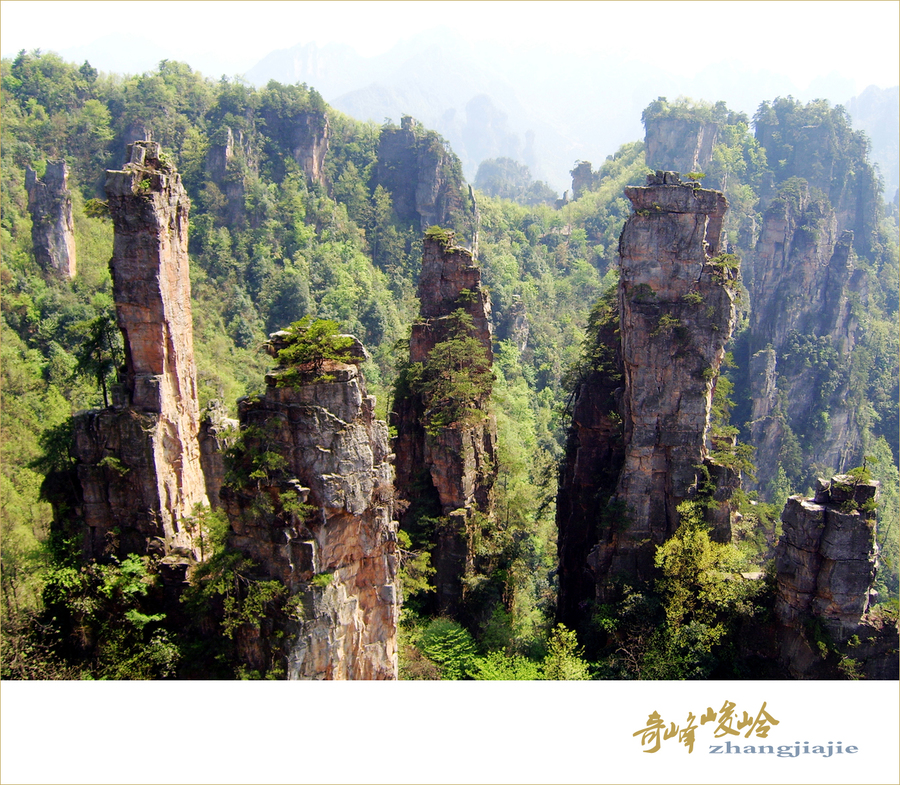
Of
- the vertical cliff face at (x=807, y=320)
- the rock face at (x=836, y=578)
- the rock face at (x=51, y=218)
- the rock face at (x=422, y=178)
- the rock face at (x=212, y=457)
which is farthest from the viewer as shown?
the rock face at (x=422, y=178)

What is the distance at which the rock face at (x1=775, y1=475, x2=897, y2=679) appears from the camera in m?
16.0

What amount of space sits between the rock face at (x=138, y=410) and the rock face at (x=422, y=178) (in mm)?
42072

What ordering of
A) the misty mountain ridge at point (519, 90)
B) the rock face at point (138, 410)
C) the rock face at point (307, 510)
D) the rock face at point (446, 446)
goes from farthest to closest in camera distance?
the misty mountain ridge at point (519, 90) < the rock face at point (446, 446) < the rock face at point (138, 410) < the rock face at point (307, 510)

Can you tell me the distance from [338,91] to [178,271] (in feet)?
312

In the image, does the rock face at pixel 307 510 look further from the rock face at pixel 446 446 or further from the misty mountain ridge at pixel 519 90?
the misty mountain ridge at pixel 519 90

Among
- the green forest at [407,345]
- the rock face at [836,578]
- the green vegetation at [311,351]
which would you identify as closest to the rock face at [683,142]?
the green forest at [407,345]

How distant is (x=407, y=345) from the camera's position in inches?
1066

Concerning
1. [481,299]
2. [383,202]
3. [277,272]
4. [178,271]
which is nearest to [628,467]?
[481,299]

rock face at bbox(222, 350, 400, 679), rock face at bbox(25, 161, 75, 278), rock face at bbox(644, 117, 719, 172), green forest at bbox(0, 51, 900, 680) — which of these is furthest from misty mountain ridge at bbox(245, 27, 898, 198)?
rock face at bbox(222, 350, 400, 679)

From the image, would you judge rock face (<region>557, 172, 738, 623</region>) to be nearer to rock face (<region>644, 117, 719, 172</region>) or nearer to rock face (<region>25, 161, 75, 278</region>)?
rock face (<region>25, 161, 75, 278</region>)

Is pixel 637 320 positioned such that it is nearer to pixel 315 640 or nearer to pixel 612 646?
pixel 612 646

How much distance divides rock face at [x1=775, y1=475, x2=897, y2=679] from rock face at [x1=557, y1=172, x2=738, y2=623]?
11.5 ft

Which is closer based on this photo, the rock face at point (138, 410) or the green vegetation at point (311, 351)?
the green vegetation at point (311, 351)

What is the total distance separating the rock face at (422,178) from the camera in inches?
2314
